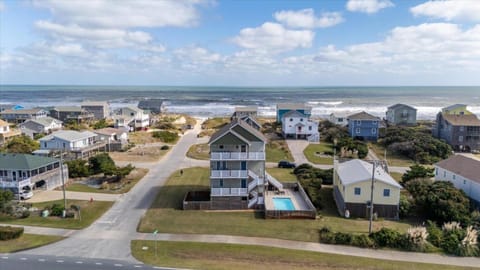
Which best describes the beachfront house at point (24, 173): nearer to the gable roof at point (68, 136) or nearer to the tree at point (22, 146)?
the gable roof at point (68, 136)

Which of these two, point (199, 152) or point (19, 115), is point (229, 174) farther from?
point (19, 115)

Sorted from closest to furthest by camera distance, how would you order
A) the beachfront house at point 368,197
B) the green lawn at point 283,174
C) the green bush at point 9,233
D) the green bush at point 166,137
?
1. the green bush at point 9,233
2. the beachfront house at point 368,197
3. the green lawn at point 283,174
4. the green bush at point 166,137

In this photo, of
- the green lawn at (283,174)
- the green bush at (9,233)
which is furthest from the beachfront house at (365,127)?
the green bush at (9,233)

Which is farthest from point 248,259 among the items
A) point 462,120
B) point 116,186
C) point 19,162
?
point 462,120

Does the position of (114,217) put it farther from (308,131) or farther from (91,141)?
(308,131)

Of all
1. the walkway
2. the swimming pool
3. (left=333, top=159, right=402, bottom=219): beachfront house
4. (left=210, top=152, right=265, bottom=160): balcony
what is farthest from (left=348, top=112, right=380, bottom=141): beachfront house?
(left=210, top=152, right=265, bottom=160): balcony

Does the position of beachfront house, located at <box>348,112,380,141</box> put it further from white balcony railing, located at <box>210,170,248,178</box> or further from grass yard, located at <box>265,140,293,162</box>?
white balcony railing, located at <box>210,170,248,178</box>
